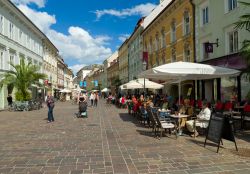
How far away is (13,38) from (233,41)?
23661 millimetres

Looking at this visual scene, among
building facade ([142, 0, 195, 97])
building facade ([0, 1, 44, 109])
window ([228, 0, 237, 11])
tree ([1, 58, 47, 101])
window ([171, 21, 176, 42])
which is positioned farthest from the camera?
window ([171, 21, 176, 42])

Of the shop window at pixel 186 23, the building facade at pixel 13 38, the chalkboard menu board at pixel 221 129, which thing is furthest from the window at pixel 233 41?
the building facade at pixel 13 38

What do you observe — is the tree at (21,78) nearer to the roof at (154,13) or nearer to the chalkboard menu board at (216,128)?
the roof at (154,13)

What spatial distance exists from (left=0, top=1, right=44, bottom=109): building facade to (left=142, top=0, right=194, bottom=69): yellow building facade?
1569cm

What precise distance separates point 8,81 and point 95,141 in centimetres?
1940

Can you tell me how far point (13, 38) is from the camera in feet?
103

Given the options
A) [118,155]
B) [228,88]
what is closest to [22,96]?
[228,88]

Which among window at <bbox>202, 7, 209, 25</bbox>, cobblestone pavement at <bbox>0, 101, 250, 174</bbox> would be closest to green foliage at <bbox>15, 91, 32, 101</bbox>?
window at <bbox>202, 7, 209, 25</bbox>

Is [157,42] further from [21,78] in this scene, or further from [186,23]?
[21,78]

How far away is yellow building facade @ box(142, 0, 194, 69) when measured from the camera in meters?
24.0

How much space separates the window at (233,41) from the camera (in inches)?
680

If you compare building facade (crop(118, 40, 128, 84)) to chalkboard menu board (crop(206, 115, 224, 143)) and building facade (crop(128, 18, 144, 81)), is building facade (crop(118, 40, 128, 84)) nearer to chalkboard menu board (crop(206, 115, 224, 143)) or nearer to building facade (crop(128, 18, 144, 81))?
building facade (crop(128, 18, 144, 81))

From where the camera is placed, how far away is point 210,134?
26.2 ft

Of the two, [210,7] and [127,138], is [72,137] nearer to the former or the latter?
[127,138]
